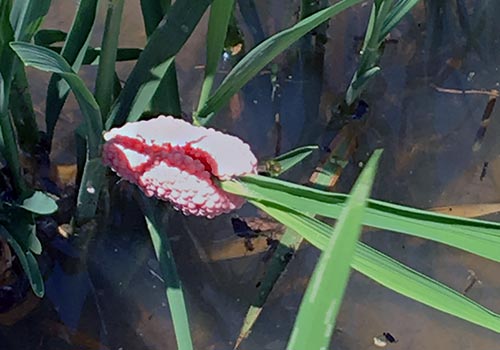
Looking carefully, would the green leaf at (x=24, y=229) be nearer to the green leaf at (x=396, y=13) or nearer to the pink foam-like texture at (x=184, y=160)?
the pink foam-like texture at (x=184, y=160)

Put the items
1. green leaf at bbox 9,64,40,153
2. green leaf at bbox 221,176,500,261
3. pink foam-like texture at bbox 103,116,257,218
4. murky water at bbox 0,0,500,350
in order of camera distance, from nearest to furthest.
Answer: green leaf at bbox 221,176,500,261, pink foam-like texture at bbox 103,116,257,218, green leaf at bbox 9,64,40,153, murky water at bbox 0,0,500,350

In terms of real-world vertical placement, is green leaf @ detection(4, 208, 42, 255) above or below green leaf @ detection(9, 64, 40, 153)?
below

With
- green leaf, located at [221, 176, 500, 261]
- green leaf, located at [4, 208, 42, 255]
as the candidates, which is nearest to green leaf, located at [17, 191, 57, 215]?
green leaf, located at [4, 208, 42, 255]

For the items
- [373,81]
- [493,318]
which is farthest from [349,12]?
[493,318]

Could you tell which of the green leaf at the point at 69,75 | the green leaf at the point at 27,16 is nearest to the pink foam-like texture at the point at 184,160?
the green leaf at the point at 69,75

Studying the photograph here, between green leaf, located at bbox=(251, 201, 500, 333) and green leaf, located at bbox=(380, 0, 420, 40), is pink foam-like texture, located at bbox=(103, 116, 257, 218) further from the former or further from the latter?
green leaf, located at bbox=(380, 0, 420, 40)

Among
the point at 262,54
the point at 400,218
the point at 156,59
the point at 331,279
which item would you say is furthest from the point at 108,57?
the point at 331,279
